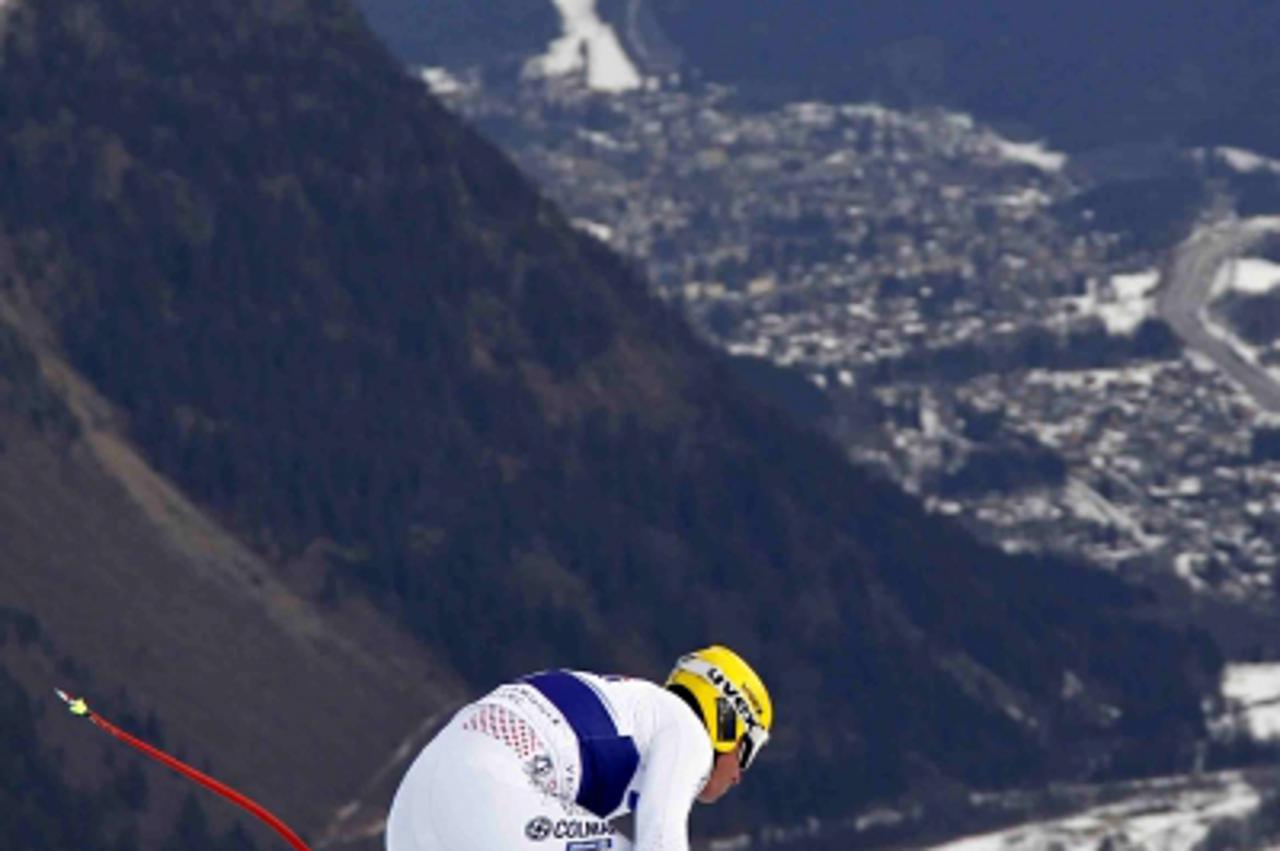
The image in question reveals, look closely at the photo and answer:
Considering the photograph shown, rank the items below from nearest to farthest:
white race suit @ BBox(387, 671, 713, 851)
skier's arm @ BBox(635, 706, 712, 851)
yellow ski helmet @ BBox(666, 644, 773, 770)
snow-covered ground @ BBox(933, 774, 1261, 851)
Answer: skier's arm @ BBox(635, 706, 712, 851) < white race suit @ BBox(387, 671, 713, 851) < yellow ski helmet @ BBox(666, 644, 773, 770) < snow-covered ground @ BBox(933, 774, 1261, 851)

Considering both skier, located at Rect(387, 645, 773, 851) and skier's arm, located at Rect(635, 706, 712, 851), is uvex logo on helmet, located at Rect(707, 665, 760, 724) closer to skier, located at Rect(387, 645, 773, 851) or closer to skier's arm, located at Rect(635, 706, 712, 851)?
skier, located at Rect(387, 645, 773, 851)

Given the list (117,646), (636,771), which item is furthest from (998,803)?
(636,771)

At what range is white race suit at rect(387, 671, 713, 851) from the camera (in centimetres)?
2558

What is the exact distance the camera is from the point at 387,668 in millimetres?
180375

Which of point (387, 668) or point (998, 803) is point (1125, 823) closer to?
point (998, 803)

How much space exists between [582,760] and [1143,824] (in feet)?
518

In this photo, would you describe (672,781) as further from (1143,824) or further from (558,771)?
(1143,824)

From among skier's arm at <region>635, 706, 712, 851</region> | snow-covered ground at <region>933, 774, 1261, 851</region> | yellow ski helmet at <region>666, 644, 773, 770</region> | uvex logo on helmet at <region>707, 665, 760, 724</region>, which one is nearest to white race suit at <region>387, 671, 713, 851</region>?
skier's arm at <region>635, 706, 712, 851</region>

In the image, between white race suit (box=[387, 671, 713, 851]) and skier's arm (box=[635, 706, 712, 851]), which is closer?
skier's arm (box=[635, 706, 712, 851])

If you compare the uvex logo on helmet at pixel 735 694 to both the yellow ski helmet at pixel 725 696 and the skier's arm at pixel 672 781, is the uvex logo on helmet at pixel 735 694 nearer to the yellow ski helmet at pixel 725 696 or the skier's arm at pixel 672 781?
the yellow ski helmet at pixel 725 696

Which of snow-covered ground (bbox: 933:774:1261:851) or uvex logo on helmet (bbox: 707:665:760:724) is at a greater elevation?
uvex logo on helmet (bbox: 707:665:760:724)

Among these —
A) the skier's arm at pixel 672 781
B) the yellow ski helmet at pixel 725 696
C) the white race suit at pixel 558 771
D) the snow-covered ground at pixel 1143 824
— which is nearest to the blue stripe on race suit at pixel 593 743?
the white race suit at pixel 558 771

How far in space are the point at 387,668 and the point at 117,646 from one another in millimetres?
16659

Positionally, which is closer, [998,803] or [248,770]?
[248,770]
